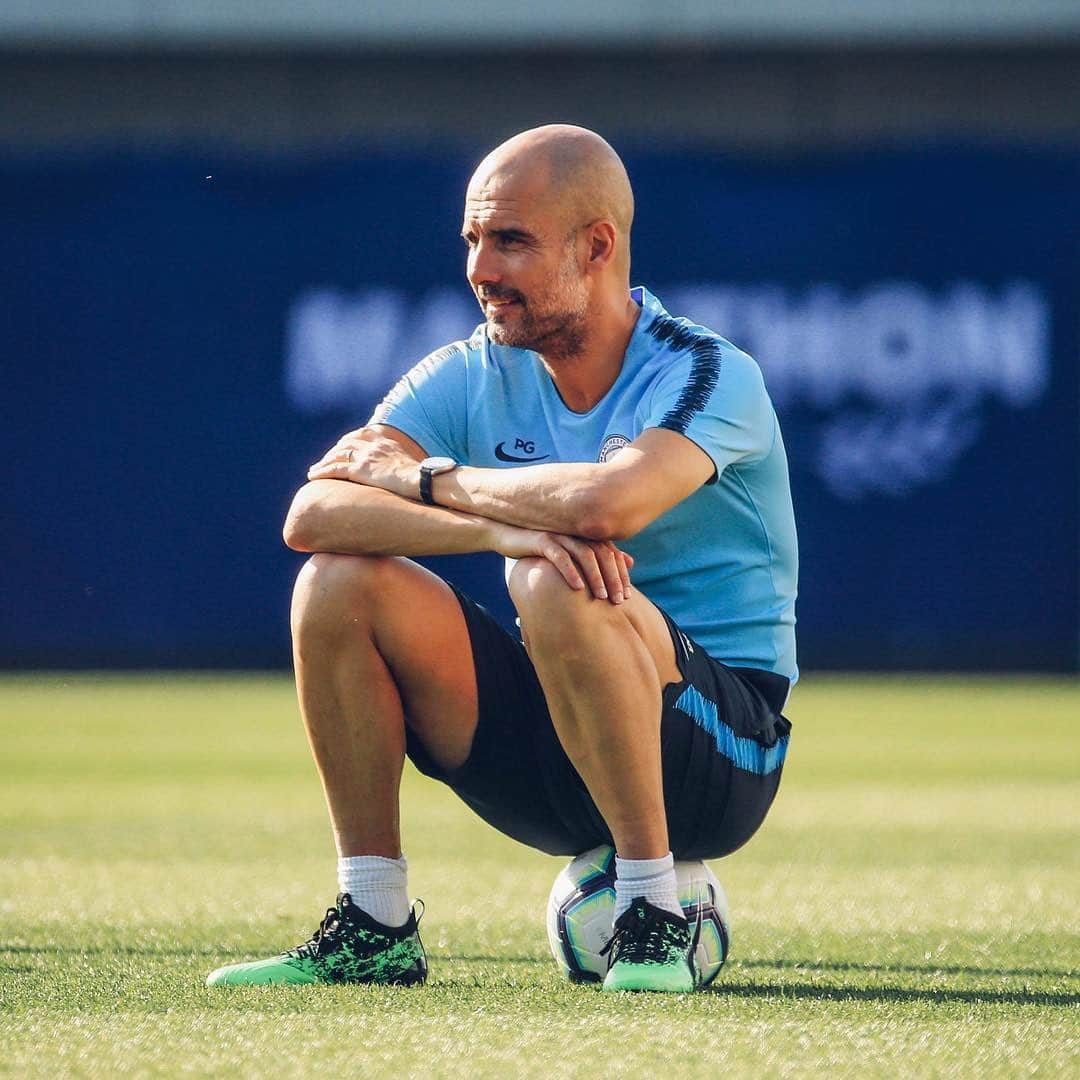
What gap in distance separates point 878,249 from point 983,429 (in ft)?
3.96

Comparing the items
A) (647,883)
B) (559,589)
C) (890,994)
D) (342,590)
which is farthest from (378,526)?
(890,994)

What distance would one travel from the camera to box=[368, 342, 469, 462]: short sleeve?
379 centimetres

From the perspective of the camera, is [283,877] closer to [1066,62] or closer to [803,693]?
[803,693]

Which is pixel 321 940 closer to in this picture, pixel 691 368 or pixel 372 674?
pixel 372 674

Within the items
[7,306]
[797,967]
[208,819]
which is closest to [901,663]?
[7,306]

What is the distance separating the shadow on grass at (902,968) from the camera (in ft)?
11.8

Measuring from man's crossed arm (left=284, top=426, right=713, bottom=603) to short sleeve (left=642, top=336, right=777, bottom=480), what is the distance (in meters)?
0.04

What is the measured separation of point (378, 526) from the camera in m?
3.39

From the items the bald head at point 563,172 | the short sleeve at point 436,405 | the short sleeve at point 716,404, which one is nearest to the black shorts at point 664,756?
the short sleeve at point 716,404

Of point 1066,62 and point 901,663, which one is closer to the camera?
point 901,663

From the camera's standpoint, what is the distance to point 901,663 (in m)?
12.1

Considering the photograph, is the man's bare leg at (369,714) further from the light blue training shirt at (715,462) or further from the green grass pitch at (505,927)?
the light blue training shirt at (715,462)

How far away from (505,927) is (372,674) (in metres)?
1.05

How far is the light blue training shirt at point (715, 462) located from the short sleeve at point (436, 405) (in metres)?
0.06
